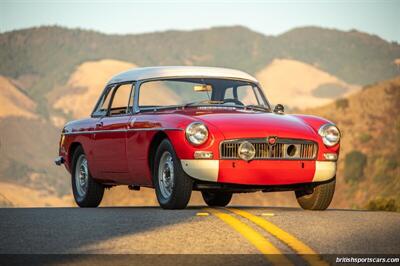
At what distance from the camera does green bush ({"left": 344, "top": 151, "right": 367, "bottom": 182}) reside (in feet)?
254

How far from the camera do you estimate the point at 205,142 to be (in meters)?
11.2

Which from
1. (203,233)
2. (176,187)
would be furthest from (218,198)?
(203,233)

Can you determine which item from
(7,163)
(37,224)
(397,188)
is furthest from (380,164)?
(7,163)

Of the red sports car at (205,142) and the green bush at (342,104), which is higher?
the red sports car at (205,142)

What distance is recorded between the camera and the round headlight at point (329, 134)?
1172 cm

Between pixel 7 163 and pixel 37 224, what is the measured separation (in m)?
148

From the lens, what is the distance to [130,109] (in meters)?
13.3

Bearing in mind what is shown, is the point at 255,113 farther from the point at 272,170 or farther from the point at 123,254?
the point at 123,254

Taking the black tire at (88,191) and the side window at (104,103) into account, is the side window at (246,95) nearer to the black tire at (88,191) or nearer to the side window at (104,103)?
the side window at (104,103)

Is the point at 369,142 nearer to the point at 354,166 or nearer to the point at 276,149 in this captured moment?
the point at 354,166

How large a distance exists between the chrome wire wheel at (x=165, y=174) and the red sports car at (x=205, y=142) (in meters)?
0.01

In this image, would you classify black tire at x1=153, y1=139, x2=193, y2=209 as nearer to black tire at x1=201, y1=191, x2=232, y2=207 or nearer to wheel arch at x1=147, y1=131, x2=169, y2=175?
wheel arch at x1=147, y1=131, x2=169, y2=175

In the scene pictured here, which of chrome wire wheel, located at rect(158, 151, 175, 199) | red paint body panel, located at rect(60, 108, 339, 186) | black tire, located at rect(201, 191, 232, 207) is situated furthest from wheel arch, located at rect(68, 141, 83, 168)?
chrome wire wheel, located at rect(158, 151, 175, 199)

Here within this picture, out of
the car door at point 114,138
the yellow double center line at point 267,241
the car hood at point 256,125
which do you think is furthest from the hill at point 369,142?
the yellow double center line at point 267,241
